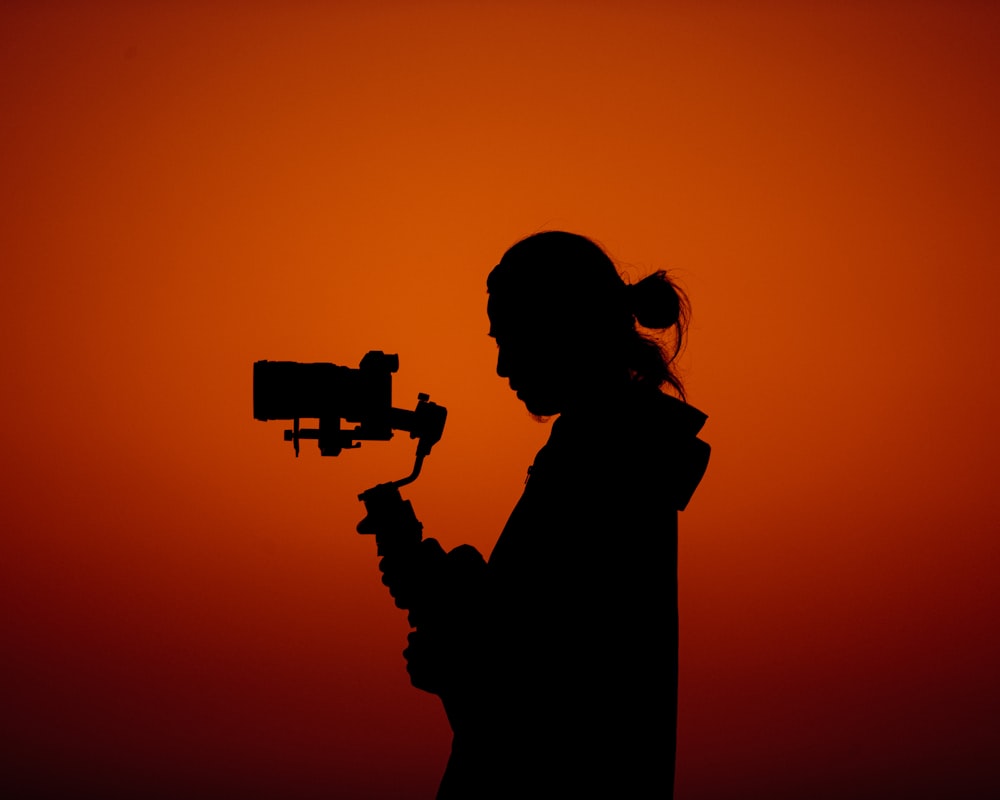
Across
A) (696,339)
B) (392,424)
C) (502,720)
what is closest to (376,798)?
(696,339)

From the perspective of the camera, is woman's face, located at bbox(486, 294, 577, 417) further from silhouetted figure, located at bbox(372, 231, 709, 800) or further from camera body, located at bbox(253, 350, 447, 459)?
camera body, located at bbox(253, 350, 447, 459)

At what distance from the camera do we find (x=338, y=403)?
1.64 m

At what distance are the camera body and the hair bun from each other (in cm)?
36

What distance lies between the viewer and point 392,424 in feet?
5.41

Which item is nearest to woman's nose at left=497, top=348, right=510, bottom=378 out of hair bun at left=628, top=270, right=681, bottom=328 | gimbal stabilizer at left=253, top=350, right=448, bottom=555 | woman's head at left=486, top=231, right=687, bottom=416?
woman's head at left=486, top=231, right=687, bottom=416

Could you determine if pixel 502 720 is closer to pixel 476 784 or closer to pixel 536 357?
pixel 476 784

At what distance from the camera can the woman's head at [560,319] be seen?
1327 millimetres

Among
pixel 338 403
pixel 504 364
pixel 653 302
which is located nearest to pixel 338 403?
pixel 338 403

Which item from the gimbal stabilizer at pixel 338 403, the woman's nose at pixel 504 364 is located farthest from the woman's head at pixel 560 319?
the gimbal stabilizer at pixel 338 403

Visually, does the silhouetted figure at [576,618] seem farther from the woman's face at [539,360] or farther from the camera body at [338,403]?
the camera body at [338,403]

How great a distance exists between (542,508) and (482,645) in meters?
0.16

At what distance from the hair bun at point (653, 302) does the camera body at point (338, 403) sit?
1.18 feet

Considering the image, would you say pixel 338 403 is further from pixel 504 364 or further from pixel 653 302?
pixel 653 302

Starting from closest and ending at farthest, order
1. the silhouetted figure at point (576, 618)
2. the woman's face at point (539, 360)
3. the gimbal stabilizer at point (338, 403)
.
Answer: the silhouetted figure at point (576, 618) < the woman's face at point (539, 360) < the gimbal stabilizer at point (338, 403)
